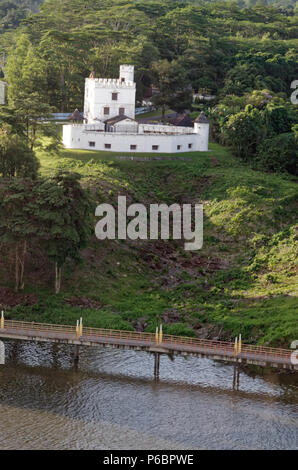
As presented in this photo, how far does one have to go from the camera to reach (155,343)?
2062 inches

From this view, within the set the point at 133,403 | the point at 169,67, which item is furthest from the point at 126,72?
the point at 133,403

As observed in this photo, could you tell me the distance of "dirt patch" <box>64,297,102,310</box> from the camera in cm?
6141

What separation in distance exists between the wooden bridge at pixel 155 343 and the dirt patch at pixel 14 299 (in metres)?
5.54

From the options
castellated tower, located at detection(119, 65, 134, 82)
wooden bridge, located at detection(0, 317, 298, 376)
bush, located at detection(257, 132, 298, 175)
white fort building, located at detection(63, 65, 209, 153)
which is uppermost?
castellated tower, located at detection(119, 65, 134, 82)

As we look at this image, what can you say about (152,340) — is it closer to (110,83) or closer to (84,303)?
(84,303)

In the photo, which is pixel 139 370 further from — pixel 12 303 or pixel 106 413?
pixel 12 303

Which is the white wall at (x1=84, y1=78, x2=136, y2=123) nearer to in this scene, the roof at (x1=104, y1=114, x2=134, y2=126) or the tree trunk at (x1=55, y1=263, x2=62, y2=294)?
the roof at (x1=104, y1=114, x2=134, y2=126)

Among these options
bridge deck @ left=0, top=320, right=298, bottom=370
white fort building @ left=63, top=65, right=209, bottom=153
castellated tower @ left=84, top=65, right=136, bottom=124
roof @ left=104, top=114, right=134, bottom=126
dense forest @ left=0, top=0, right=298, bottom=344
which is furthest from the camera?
castellated tower @ left=84, top=65, right=136, bottom=124

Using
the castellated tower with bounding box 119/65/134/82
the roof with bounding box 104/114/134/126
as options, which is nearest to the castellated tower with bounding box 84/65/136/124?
the roof with bounding box 104/114/134/126

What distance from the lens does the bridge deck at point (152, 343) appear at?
51.1 m

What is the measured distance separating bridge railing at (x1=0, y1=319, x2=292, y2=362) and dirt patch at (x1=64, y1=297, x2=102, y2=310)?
5.74m

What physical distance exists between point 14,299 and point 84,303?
608 cm

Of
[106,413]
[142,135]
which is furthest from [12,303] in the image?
[142,135]

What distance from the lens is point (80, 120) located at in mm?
100000
